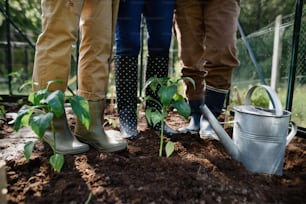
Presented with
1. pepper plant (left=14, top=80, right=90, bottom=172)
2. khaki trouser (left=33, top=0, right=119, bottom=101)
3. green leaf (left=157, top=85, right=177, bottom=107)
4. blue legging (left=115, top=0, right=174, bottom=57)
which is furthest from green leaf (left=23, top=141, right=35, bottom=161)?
blue legging (left=115, top=0, right=174, bottom=57)

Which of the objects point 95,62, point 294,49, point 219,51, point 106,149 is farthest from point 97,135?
point 294,49

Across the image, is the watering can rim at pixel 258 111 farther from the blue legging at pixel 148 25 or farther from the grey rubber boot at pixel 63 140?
the grey rubber boot at pixel 63 140

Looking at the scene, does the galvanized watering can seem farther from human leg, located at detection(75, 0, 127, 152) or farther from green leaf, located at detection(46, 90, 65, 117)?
green leaf, located at detection(46, 90, 65, 117)

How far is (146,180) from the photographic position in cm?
94

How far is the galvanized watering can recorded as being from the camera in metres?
1.01

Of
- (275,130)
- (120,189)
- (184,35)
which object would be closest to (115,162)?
(120,189)

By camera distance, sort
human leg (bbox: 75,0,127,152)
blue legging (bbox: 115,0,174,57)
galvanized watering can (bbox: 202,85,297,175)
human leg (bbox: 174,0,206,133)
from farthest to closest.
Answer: human leg (bbox: 174,0,206,133)
blue legging (bbox: 115,0,174,57)
human leg (bbox: 75,0,127,152)
galvanized watering can (bbox: 202,85,297,175)

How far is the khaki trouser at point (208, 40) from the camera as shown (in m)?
1.42

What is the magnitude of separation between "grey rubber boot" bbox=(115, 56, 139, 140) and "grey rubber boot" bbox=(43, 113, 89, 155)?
33cm

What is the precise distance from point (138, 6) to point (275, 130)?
796 mm

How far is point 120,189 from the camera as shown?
88cm

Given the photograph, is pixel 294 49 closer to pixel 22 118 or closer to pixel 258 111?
pixel 258 111

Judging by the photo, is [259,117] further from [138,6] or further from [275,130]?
[138,6]

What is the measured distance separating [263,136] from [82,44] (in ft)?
2.67
